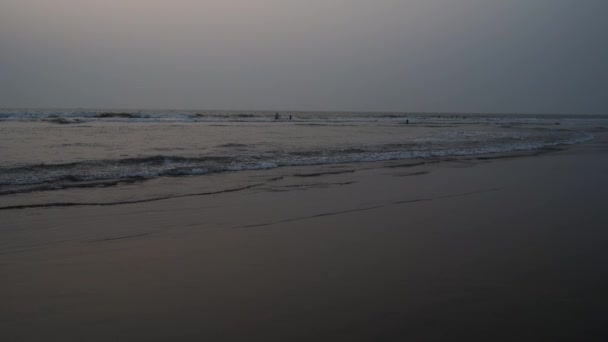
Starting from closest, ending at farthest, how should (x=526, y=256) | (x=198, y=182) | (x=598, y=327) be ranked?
1. (x=598, y=327)
2. (x=526, y=256)
3. (x=198, y=182)

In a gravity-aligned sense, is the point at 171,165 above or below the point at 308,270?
above

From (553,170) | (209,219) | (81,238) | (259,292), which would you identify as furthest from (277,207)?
(553,170)

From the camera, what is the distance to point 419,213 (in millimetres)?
6668

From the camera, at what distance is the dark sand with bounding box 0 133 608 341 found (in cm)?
306

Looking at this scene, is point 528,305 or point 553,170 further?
point 553,170

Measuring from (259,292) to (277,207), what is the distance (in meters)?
3.41

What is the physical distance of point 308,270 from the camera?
4152mm

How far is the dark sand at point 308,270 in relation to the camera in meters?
3.06

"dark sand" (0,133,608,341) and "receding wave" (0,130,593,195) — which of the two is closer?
"dark sand" (0,133,608,341)

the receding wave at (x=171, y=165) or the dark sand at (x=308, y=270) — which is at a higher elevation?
the receding wave at (x=171, y=165)

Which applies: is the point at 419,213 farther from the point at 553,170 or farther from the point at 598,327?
the point at 553,170

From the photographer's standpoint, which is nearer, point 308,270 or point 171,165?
point 308,270

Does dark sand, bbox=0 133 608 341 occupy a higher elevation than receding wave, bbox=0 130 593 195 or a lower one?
lower

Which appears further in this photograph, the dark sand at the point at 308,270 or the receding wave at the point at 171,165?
the receding wave at the point at 171,165
